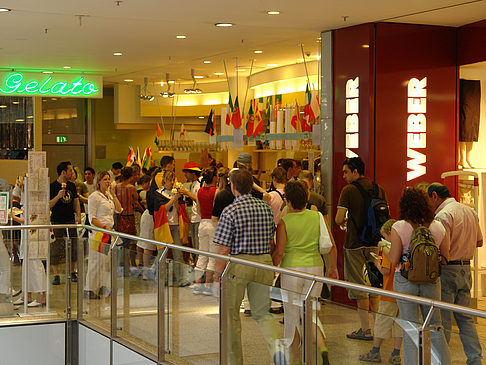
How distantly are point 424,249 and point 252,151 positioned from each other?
11.2 metres

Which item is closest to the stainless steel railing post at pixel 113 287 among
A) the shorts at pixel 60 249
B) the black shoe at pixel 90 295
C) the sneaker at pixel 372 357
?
the black shoe at pixel 90 295

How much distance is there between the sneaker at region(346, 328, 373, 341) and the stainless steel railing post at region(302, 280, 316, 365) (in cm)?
33

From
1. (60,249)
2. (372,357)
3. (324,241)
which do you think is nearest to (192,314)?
(324,241)

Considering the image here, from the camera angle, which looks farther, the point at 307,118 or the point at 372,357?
the point at 307,118

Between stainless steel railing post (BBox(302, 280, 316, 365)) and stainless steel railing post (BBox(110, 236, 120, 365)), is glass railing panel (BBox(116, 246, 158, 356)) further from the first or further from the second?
stainless steel railing post (BBox(302, 280, 316, 365))

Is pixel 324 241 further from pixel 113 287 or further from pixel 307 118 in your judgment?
pixel 307 118

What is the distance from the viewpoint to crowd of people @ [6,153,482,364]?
4.35 m

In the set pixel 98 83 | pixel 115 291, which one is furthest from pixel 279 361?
pixel 98 83

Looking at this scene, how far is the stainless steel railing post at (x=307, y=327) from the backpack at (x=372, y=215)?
356 cm

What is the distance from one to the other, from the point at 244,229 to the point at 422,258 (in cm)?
139

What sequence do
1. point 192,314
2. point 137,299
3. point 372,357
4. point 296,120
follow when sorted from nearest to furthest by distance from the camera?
point 372,357 → point 192,314 → point 137,299 → point 296,120

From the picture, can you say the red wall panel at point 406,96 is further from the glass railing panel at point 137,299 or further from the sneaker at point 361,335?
the sneaker at point 361,335

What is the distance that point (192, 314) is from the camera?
18.5 feet

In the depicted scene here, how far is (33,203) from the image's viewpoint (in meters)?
8.72
